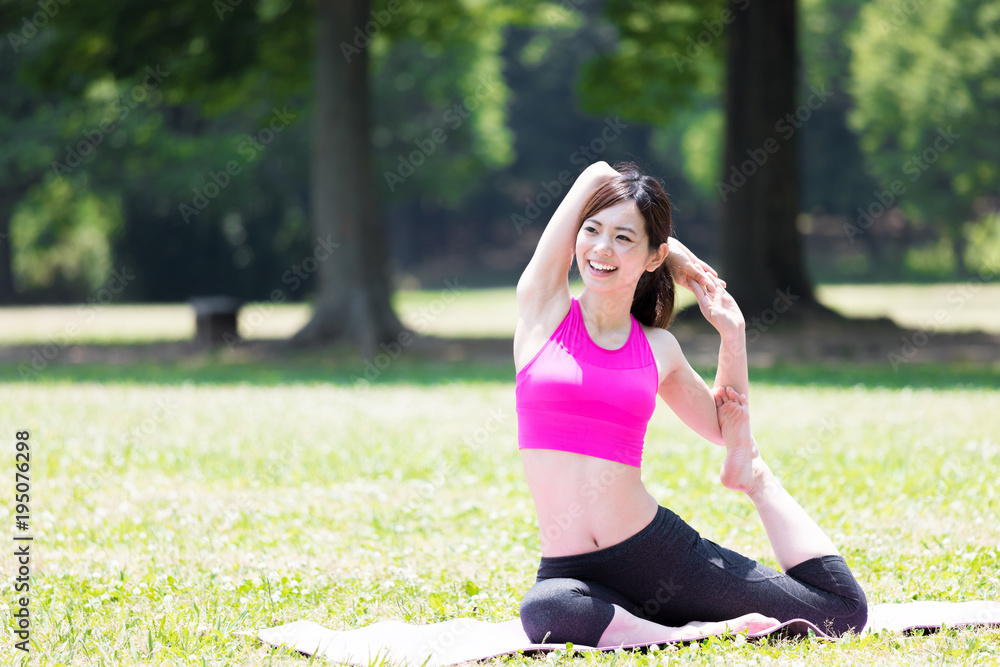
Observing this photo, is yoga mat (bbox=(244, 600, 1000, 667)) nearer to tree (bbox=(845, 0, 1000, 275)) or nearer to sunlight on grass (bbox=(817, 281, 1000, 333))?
sunlight on grass (bbox=(817, 281, 1000, 333))

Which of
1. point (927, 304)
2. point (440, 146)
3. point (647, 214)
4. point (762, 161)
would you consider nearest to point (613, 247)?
point (647, 214)

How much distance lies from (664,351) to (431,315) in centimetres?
2428

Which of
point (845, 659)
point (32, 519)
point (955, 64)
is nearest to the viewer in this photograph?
point (845, 659)

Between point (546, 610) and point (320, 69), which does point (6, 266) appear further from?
point (546, 610)

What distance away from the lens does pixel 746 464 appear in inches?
176

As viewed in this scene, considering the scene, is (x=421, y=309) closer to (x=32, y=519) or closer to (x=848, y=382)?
(x=848, y=382)

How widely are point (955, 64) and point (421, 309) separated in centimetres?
2118

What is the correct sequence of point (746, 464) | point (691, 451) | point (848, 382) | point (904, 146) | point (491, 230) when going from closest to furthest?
1. point (746, 464)
2. point (691, 451)
3. point (848, 382)
4. point (904, 146)
5. point (491, 230)

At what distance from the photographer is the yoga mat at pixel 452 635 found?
416cm

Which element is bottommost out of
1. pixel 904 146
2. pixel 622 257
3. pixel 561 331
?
pixel 561 331

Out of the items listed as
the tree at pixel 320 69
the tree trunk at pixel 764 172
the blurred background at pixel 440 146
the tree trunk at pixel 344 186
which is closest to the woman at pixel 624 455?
the blurred background at pixel 440 146

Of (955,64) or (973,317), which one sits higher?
(955,64)

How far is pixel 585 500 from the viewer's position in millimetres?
4184

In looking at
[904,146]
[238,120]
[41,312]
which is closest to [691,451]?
[41,312]
